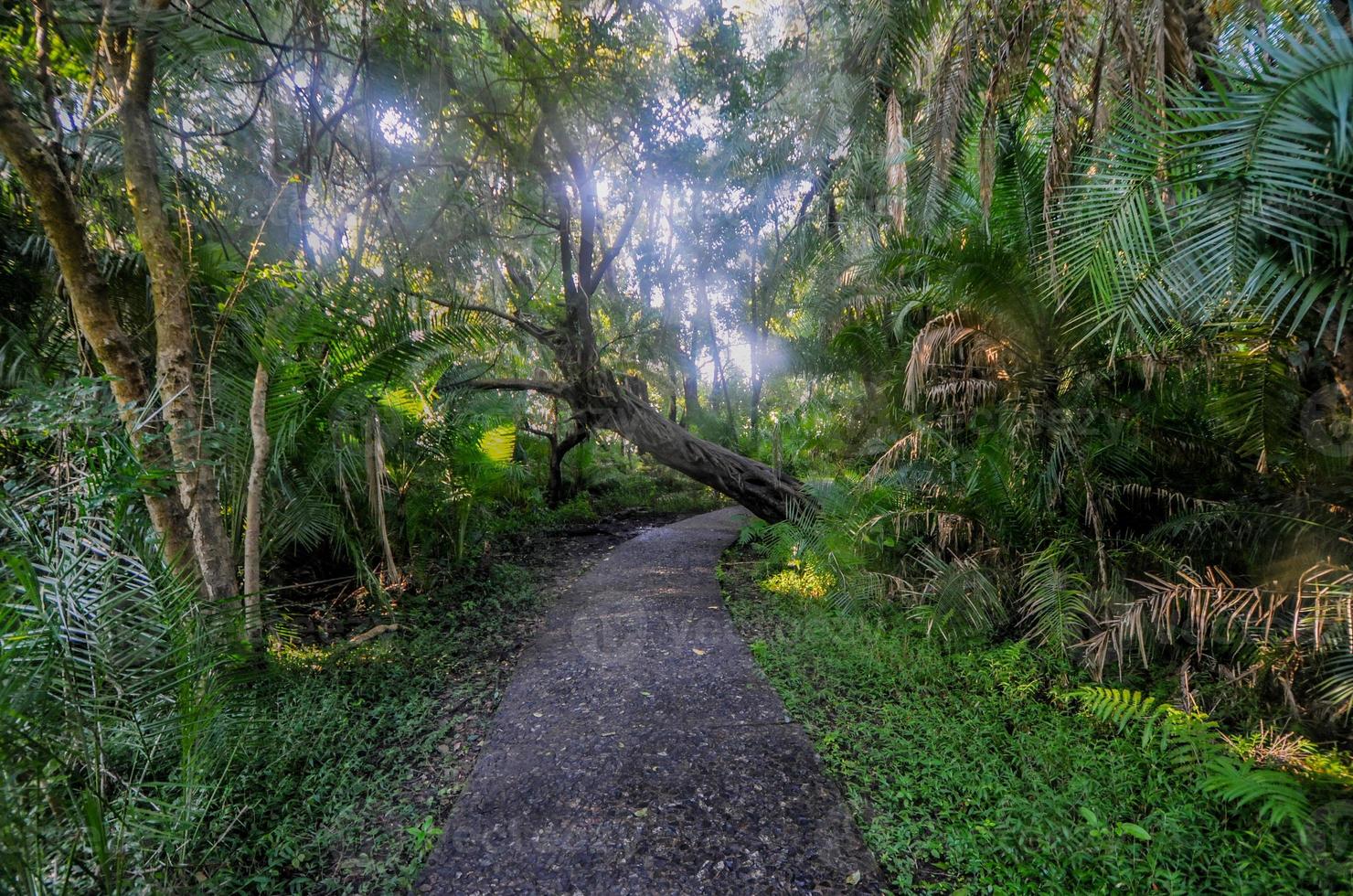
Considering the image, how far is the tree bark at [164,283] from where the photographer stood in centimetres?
288

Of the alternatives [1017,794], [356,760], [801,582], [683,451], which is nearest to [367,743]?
[356,760]

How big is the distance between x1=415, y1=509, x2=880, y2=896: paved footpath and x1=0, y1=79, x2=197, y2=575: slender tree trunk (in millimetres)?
1888

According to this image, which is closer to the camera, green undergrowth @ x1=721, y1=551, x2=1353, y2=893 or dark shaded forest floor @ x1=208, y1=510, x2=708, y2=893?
green undergrowth @ x1=721, y1=551, x2=1353, y2=893

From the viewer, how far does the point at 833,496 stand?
567 cm

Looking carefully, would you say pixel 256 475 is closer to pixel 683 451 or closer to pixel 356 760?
pixel 356 760

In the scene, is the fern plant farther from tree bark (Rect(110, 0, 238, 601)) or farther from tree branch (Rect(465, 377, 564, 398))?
tree branch (Rect(465, 377, 564, 398))

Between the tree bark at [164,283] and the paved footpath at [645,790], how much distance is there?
1.75 metres

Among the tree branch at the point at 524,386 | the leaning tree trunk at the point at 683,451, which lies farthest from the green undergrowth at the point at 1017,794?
the tree branch at the point at 524,386

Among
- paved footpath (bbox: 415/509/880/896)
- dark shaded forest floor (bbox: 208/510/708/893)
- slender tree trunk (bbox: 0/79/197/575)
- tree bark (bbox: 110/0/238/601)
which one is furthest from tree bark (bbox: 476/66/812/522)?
slender tree trunk (bbox: 0/79/197/575)

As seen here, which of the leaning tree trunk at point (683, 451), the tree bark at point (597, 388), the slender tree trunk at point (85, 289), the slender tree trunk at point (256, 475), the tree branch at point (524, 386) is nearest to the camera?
the slender tree trunk at point (85, 289)

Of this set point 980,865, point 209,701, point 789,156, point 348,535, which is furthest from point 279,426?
point 789,156

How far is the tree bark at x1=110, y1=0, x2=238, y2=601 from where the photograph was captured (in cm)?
288

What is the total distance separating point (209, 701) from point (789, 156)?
847cm

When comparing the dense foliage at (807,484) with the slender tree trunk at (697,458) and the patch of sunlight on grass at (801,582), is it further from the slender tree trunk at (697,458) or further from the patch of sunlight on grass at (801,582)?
the slender tree trunk at (697,458)
